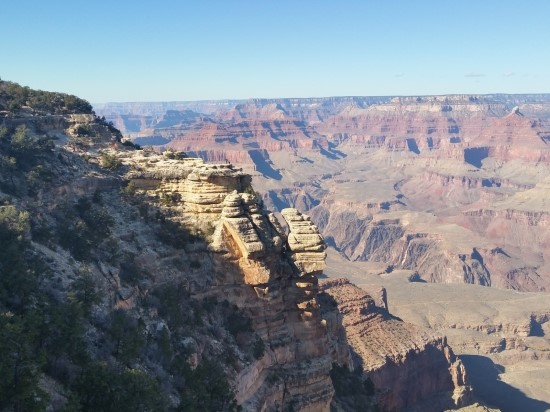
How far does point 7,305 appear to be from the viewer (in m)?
18.2

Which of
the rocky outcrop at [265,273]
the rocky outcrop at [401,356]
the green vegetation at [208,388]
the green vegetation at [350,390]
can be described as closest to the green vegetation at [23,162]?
the rocky outcrop at [265,273]

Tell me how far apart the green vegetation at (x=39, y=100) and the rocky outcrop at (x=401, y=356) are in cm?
3330

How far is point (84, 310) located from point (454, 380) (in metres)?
58.3

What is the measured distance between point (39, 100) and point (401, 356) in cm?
4482

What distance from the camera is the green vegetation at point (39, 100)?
132 ft

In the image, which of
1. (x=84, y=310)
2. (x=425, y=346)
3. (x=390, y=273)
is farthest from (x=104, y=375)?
(x=390, y=273)

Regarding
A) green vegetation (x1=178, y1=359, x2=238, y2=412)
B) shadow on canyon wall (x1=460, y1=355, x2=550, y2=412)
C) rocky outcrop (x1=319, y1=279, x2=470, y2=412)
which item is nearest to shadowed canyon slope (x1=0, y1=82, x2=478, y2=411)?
green vegetation (x1=178, y1=359, x2=238, y2=412)

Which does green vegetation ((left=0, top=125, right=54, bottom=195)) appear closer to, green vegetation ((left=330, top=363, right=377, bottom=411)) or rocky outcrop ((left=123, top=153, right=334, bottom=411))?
rocky outcrop ((left=123, top=153, right=334, bottom=411))

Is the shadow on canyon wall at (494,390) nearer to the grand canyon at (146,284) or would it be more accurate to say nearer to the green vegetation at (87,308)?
the grand canyon at (146,284)

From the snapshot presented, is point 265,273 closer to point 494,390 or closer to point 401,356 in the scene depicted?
point 401,356

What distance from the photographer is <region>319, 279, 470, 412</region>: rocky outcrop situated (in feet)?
197

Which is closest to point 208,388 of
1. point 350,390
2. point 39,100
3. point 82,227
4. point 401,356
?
point 82,227

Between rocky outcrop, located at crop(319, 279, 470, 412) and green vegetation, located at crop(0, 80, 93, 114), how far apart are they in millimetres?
33296

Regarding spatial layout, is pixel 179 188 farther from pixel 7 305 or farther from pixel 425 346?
pixel 425 346
